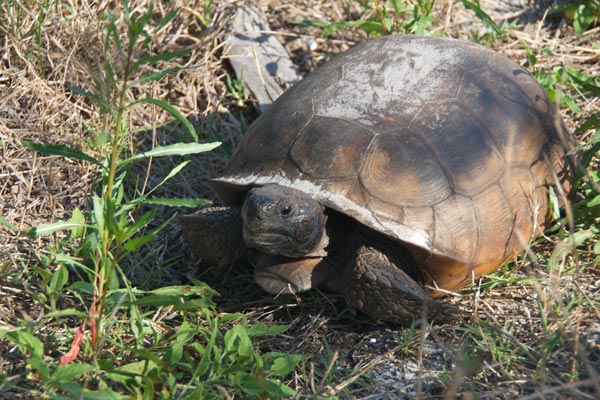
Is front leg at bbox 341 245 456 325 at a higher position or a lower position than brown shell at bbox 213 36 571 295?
lower

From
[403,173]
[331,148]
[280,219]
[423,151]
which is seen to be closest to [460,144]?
[423,151]

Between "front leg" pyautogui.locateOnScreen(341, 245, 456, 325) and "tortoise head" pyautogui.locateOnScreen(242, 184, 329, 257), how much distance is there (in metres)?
0.26

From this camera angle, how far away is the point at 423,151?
360cm

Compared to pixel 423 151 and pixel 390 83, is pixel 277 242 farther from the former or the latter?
pixel 390 83

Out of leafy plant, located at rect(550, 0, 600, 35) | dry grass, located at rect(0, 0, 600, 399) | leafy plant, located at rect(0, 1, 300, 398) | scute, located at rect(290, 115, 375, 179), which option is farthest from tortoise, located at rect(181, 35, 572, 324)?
Result: leafy plant, located at rect(550, 0, 600, 35)

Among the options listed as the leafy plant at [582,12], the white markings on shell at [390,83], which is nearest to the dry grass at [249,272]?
the leafy plant at [582,12]

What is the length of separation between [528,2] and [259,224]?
3.37 metres

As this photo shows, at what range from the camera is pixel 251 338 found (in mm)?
3320

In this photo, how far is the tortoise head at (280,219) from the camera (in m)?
3.44

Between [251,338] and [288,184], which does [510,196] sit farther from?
[251,338]

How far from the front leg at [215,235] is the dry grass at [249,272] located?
152 mm

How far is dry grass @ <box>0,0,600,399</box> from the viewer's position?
3.04m

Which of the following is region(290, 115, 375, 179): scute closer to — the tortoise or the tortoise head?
the tortoise

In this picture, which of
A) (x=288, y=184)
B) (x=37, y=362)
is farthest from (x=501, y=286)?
(x=37, y=362)
